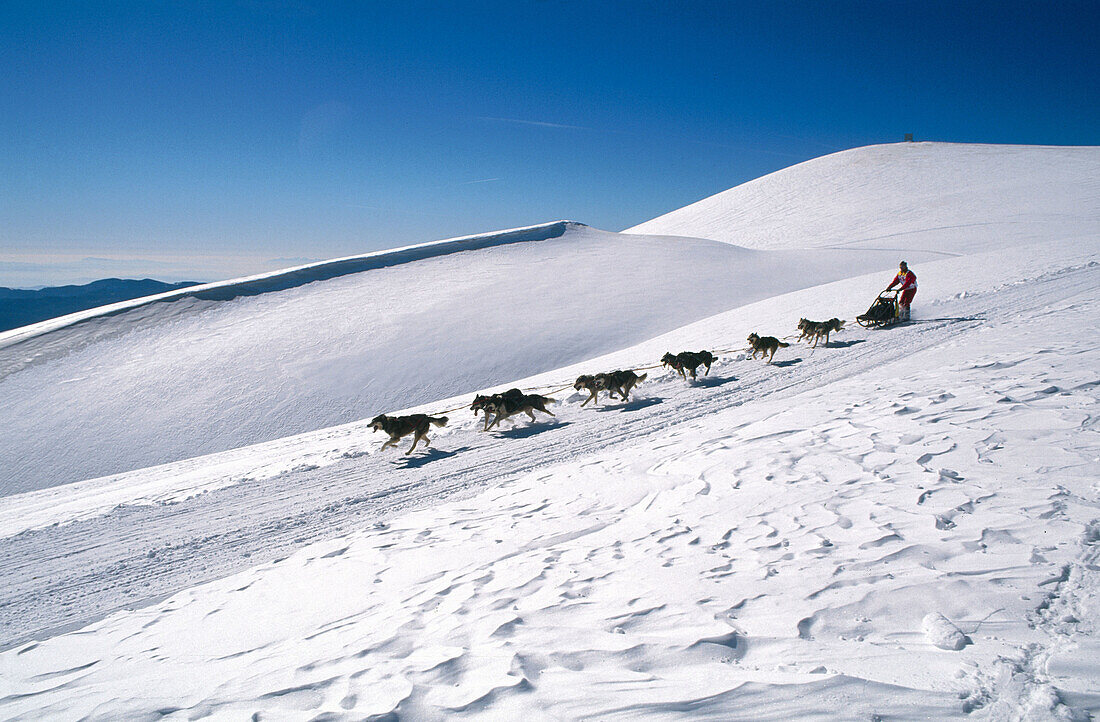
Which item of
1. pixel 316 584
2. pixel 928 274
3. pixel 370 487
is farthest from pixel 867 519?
pixel 928 274

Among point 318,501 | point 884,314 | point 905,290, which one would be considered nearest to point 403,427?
point 318,501

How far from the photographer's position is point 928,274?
1742 cm

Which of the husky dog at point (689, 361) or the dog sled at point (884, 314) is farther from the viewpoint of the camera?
the dog sled at point (884, 314)

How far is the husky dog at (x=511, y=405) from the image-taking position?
838 centimetres

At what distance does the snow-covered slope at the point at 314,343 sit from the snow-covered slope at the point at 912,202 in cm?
1444

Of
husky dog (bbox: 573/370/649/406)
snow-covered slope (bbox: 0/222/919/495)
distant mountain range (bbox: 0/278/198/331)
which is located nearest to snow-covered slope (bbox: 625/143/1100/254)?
snow-covered slope (bbox: 0/222/919/495)

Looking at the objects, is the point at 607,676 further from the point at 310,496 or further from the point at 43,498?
the point at 43,498

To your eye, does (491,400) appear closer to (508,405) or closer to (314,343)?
(508,405)

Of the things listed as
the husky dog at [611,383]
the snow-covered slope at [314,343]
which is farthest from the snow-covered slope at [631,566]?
the snow-covered slope at [314,343]

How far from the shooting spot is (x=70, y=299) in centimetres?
9775

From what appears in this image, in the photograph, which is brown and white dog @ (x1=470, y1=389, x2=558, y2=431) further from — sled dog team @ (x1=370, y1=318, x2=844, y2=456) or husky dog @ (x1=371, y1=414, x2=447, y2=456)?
husky dog @ (x1=371, y1=414, x2=447, y2=456)

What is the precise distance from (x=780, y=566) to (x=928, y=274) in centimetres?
1826

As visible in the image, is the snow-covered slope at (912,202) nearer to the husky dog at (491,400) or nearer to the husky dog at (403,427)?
the husky dog at (491,400)

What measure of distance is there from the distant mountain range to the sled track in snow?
3603 inches
